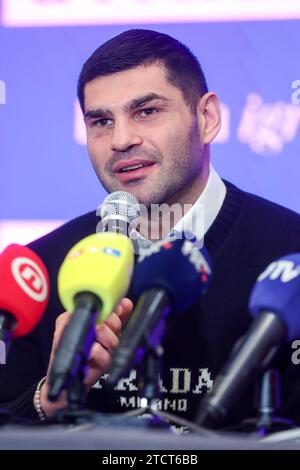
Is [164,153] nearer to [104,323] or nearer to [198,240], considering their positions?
[198,240]

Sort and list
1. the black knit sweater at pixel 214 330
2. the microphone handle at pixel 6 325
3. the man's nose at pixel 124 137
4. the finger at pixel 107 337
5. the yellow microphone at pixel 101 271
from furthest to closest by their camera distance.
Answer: the man's nose at pixel 124 137 < the black knit sweater at pixel 214 330 < the finger at pixel 107 337 < the microphone handle at pixel 6 325 < the yellow microphone at pixel 101 271

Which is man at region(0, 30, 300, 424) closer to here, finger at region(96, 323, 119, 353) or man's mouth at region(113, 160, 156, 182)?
man's mouth at region(113, 160, 156, 182)

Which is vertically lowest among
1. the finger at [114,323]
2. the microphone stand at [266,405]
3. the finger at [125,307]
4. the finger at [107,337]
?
the microphone stand at [266,405]

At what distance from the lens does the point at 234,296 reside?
226 centimetres

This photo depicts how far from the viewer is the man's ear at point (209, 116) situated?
7.88 feet

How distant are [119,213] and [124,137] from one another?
2.14 ft

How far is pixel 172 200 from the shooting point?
7.93 feet

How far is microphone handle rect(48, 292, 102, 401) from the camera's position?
4.20 feet

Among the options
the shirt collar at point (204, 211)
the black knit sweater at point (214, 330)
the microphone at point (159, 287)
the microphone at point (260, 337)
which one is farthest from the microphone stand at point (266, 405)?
the shirt collar at point (204, 211)

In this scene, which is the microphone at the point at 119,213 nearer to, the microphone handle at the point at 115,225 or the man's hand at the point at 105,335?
the microphone handle at the point at 115,225

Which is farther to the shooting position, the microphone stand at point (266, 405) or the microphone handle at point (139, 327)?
the microphone stand at point (266, 405)

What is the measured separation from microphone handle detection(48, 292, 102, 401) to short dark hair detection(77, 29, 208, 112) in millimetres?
1207

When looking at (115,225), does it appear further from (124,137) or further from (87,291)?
(124,137)

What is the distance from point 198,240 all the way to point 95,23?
75 centimetres
